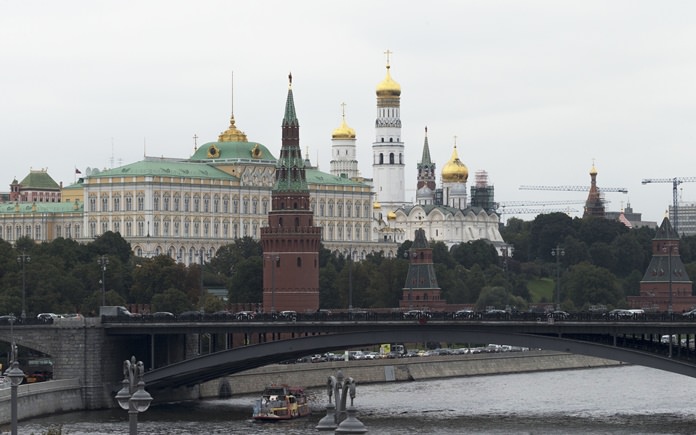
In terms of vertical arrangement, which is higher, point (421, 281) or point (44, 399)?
point (421, 281)

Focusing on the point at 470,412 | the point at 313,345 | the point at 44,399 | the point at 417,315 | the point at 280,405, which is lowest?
the point at 470,412

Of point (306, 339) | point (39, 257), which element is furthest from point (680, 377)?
point (39, 257)

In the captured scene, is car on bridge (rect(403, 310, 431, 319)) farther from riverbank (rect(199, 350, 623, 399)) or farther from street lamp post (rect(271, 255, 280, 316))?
street lamp post (rect(271, 255, 280, 316))

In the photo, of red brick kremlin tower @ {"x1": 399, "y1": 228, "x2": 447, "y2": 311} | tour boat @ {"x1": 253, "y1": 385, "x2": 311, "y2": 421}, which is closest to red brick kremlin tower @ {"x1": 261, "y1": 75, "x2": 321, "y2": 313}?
red brick kremlin tower @ {"x1": 399, "y1": 228, "x2": 447, "y2": 311}

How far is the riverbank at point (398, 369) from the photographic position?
126188mm

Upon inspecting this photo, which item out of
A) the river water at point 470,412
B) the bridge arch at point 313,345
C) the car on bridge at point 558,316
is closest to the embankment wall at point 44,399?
the river water at point 470,412

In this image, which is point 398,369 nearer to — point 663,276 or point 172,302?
point 172,302

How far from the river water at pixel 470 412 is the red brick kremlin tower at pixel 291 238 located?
33.1m

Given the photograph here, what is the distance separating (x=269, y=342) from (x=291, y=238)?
6385cm

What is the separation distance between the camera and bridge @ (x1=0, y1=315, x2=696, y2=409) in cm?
10194

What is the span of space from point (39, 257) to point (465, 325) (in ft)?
236

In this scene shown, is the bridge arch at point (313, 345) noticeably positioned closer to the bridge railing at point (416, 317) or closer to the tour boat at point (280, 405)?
the bridge railing at point (416, 317)

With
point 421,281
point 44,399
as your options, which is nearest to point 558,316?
point 44,399

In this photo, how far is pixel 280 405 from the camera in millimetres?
106625
